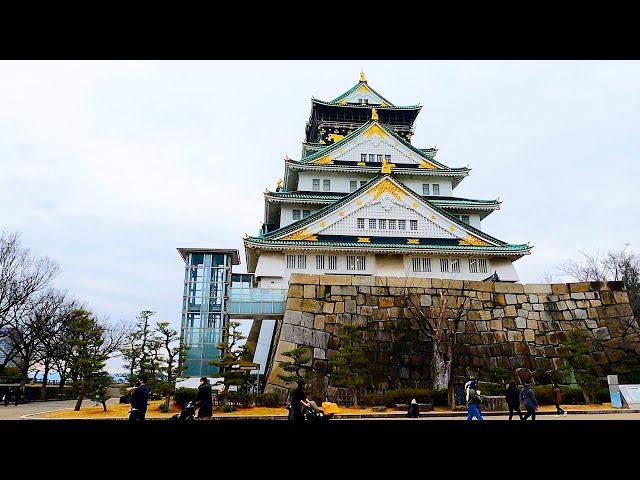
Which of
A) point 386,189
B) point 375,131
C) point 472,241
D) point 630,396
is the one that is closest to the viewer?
point 630,396

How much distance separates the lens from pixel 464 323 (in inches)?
941

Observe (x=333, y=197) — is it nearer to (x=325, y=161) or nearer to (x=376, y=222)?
(x=325, y=161)

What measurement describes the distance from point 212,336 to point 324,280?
7.32 m

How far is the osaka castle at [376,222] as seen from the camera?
→ 27.8 m

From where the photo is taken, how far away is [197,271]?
1070 inches

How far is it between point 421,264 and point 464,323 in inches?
223

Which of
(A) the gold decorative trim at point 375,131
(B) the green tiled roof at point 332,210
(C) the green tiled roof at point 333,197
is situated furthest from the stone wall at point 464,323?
(A) the gold decorative trim at point 375,131

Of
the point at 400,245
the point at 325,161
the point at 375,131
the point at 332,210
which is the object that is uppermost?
the point at 375,131

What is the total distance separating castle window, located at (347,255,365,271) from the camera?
1113 inches

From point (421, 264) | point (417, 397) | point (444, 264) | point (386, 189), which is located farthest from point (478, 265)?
point (417, 397)

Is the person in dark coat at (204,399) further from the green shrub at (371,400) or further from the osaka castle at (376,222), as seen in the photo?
the osaka castle at (376,222)

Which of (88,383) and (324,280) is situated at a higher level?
(324,280)
